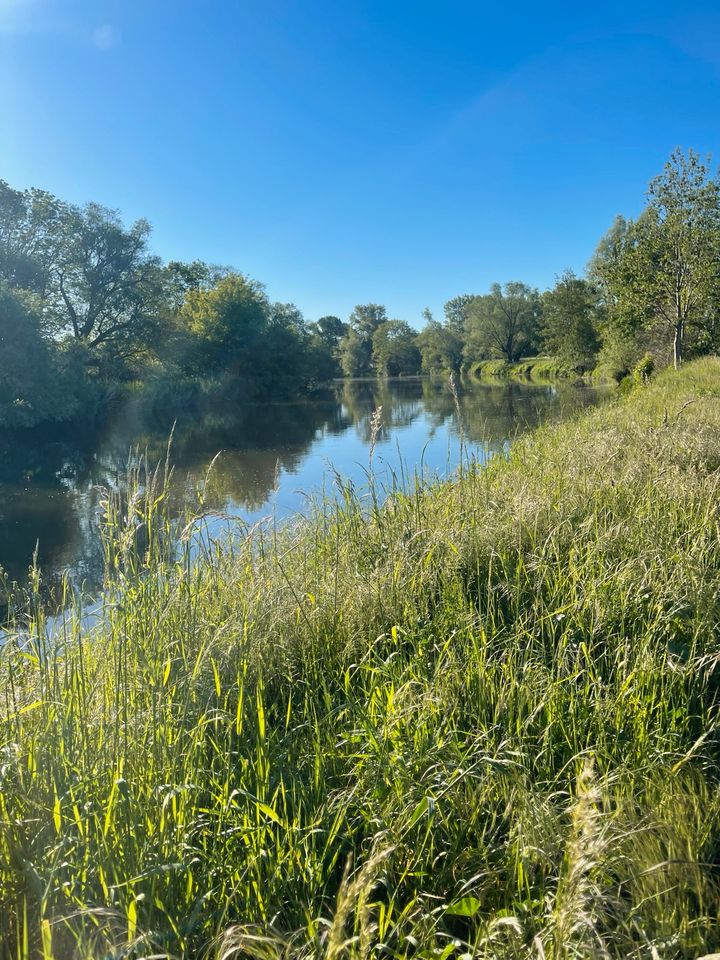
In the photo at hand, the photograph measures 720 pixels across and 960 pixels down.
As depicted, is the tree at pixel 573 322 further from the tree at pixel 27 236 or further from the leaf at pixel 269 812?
the leaf at pixel 269 812

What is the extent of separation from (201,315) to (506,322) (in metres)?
43.0

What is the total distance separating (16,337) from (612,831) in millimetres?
23603

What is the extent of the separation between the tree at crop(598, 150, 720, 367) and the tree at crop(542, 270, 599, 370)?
19609 millimetres

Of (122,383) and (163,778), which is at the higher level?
(122,383)

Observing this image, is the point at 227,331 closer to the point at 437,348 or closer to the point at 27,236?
the point at 27,236

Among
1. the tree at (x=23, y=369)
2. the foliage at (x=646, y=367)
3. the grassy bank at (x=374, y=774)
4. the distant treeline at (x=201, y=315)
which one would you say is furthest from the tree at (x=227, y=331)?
the grassy bank at (x=374, y=774)

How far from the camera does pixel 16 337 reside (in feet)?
67.9

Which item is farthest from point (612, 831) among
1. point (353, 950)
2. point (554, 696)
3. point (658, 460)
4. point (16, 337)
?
point (16, 337)

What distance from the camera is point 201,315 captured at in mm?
40281

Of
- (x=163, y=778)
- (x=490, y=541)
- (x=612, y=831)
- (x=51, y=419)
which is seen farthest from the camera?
(x=51, y=419)

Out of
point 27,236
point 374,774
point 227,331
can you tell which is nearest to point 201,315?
point 227,331

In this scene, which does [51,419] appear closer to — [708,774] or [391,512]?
[391,512]

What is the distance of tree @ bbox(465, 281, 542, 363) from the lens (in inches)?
2820

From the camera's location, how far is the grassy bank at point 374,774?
52.4 inches
